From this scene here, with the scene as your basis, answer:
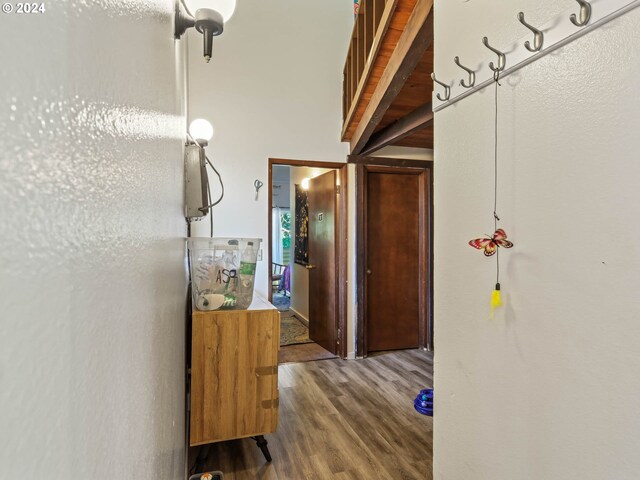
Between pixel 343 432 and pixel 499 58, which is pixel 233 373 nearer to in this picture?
pixel 343 432

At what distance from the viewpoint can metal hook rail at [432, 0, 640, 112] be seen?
0.68 metres

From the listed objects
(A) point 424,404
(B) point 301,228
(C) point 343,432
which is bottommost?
(C) point 343,432

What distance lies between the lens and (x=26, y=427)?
174 millimetres

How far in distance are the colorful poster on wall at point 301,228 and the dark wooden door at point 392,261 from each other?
117 cm

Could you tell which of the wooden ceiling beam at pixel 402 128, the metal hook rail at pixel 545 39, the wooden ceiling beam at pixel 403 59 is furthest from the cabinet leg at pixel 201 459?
the wooden ceiling beam at pixel 402 128

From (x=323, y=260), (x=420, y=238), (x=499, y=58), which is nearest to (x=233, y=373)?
(x=499, y=58)

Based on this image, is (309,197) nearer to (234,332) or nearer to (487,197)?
(234,332)

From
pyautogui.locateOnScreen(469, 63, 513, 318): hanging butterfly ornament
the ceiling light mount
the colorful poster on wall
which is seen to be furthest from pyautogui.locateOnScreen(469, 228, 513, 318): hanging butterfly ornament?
the colorful poster on wall

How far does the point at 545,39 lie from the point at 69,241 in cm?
96

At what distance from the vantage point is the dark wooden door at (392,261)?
12.8ft

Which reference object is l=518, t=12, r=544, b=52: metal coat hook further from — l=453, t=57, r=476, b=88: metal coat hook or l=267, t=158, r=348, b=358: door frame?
l=267, t=158, r=348, b=358: door frame

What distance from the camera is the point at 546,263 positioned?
0.81 m

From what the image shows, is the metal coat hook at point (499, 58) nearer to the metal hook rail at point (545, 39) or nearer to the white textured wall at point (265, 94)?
the metal hook rail at point (545, 39)

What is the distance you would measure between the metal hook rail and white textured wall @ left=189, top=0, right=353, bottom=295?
2.53 meters
